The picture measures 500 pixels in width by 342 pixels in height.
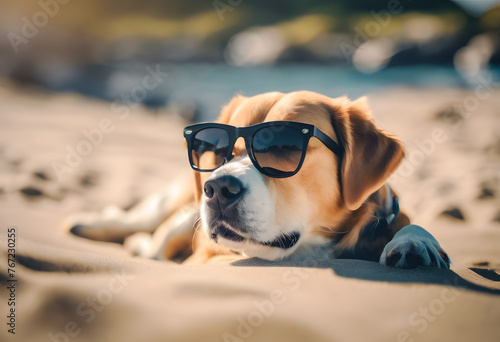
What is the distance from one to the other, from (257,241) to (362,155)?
0.85 m

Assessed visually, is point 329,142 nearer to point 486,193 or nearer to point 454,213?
point 454,213

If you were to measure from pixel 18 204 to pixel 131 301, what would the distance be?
2.67 metres

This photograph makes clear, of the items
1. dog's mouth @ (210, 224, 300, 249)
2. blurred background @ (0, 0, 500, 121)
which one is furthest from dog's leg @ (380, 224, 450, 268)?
blurred background @ (0, 0, 500, 121)

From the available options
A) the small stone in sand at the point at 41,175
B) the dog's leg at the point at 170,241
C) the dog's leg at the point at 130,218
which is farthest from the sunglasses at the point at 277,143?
the small stone in sand at the point at 41,175

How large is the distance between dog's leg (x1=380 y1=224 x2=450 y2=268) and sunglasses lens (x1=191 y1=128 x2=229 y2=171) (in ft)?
3.70

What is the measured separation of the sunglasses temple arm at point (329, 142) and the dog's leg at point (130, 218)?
176 cm

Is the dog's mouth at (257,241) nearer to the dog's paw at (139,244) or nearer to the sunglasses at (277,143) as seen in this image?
the sunglasses at (277,143)

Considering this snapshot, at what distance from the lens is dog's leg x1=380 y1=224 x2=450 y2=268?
6.47 feet

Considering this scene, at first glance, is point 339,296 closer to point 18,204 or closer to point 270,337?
point 270,337

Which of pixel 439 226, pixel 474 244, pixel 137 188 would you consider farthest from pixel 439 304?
pixel 137 188

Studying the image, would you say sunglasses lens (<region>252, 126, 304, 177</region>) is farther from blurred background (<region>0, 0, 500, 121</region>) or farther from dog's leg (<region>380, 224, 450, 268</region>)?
blurred background (<region>0, 0, 500, 121</region>)

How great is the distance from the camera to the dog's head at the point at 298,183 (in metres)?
2.20

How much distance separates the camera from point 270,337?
126 centimetres

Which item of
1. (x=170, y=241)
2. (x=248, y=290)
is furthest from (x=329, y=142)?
(x=170, y=241)
